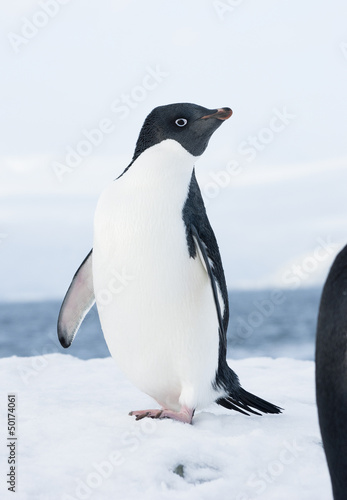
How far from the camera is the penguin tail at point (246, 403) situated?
3.82 metres

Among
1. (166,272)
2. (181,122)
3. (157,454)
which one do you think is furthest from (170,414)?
(181,122)

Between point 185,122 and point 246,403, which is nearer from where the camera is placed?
point 185,122

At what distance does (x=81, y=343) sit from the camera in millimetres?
28484

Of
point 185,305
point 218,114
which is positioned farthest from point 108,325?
point 218,114

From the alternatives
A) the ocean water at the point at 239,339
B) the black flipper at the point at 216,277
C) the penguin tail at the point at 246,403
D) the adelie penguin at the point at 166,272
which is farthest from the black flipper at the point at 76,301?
the ocean water at the point at 239,339

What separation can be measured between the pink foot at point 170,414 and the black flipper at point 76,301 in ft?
2.81

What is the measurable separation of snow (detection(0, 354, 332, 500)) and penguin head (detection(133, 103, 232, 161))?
1504 mm

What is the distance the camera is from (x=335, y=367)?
208cm

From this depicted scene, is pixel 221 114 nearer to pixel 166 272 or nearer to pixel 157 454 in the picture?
pixel 166 272

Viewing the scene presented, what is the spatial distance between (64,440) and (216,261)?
3.99 feet

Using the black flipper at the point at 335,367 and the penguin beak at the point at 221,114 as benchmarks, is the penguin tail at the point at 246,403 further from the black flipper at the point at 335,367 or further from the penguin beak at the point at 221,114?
the black flipper at the point at 335,367

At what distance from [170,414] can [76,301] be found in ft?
3.41

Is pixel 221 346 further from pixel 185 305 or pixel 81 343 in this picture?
pixel 81 343

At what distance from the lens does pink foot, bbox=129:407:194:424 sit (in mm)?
3480
